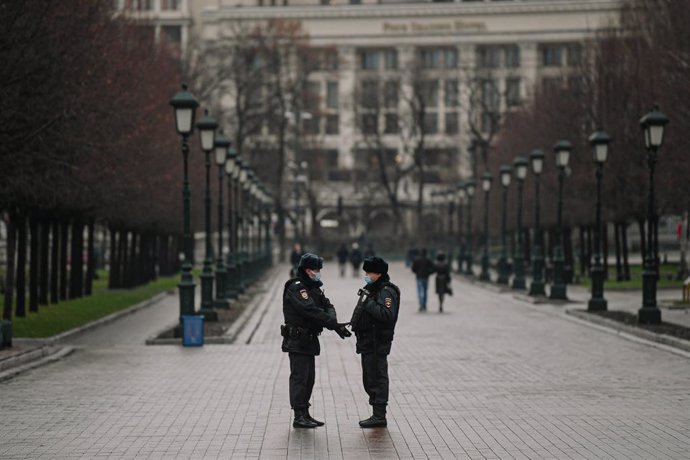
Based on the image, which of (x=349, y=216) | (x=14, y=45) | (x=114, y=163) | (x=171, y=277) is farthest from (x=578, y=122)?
(x=349, y=216)

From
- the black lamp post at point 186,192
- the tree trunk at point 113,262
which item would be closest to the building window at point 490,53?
the tree trunk at point 113,262

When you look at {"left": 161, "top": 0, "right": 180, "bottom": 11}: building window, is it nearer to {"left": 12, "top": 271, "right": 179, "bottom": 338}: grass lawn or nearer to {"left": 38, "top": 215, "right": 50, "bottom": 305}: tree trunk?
{"left": 12, "top": 271, "right": 179, "bottom": 338}: grass lawn

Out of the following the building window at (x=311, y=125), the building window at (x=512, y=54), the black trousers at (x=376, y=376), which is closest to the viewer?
the black trousers at (x=376, y=376)

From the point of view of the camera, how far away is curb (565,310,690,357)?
26.3 metres

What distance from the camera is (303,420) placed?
596 inches

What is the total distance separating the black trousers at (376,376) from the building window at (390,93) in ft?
307

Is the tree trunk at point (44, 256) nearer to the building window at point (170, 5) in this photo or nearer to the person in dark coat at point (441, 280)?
the person in dark coat at point (441, 280)

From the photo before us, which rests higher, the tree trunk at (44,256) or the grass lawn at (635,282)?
the tree trunk at (44,256)

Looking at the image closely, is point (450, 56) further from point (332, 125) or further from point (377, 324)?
point (377, 324)

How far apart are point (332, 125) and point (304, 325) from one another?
12252cm

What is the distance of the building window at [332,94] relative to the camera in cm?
13738

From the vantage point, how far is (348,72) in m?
137

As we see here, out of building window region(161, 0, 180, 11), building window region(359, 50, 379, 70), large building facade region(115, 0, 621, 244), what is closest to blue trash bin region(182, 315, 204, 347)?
large building facade region(115, 0, 621, 244)

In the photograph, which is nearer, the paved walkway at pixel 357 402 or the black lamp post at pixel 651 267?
the paved walkway at pixel 357 402
